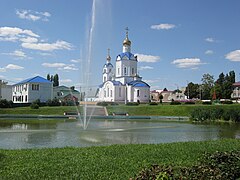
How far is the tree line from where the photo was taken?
6919cm

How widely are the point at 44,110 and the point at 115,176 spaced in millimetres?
34606

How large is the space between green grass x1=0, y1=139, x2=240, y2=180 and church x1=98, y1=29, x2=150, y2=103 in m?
52.2

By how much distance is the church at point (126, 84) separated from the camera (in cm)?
6162

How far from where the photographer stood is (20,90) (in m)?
62.7

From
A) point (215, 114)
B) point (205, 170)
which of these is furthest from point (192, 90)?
point (205, 170)

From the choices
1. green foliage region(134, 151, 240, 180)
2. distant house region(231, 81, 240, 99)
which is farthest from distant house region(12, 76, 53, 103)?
green foliage region(134, 151, 240, 180)

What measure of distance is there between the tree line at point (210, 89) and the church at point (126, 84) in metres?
16.6

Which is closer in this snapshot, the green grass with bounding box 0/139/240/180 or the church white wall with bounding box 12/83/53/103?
the green grass with bounding box 0/139/240/180

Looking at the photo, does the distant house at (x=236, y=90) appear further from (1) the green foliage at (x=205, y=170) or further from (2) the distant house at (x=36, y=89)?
(1) the green foliage at (x=205, y=170)

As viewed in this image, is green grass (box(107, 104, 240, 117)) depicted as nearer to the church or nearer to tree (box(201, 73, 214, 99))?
the church

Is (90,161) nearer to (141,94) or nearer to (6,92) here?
(141,94)

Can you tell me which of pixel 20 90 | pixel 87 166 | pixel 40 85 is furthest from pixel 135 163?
pixel 20 90

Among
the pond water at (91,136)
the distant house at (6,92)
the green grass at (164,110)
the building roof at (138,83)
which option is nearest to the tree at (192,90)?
the building roof at (138,83)

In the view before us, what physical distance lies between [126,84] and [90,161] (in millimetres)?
55933
